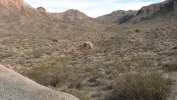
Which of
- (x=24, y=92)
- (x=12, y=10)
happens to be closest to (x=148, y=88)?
(x=24, y=92)

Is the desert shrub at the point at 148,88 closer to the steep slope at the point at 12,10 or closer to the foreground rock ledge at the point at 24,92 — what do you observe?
the foreground rock ledge at the point at 24,92

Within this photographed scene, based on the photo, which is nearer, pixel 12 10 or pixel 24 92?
pixel 24 92

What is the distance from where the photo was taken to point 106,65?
55.4 feet

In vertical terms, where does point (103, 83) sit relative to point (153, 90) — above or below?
below

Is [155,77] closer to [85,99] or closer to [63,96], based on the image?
[85,99]

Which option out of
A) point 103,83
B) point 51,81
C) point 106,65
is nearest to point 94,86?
point 103,83

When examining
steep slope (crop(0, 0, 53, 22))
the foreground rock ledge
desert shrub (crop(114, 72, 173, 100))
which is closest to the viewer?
the foreground rock ledge


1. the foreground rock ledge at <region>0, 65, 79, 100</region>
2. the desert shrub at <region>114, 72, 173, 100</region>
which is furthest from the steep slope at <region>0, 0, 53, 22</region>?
the desert shrub at <region>114, 72, 173, 100</region>

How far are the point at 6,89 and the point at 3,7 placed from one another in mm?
104674

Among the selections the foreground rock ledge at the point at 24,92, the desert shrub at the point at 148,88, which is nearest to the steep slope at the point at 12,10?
the foreground rock ledge at the point at 24,92

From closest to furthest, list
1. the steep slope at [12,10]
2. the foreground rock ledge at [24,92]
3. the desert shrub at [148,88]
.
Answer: the foreground rock ledge at [24,92]
the desert shrub at [148,88]
the steep slope at [12,10]

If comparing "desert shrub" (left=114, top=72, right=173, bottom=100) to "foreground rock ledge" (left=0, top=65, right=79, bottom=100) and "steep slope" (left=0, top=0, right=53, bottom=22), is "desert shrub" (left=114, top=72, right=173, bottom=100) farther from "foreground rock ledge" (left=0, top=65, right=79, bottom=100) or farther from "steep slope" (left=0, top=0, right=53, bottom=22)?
"steep slope" (left=0, top=0, right=53, bottom=22)

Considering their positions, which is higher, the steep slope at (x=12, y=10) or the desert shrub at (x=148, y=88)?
the steep slope at (x=12, y=10)

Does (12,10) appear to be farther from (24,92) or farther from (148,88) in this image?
(148,88)
